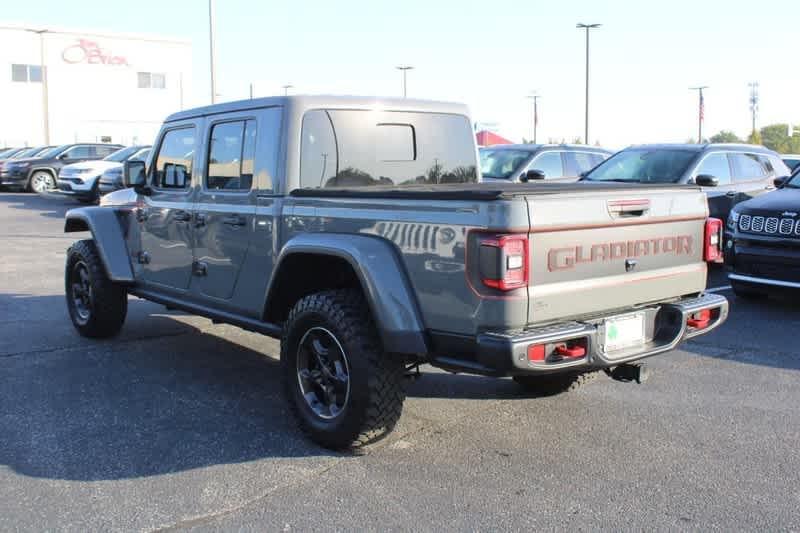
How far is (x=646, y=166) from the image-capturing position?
10.6m

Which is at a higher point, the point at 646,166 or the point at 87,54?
the point at 87,54

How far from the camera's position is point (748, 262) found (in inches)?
326

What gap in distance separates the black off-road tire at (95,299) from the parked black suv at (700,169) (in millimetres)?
6272

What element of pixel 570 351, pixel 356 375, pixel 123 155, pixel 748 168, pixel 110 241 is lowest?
pixel 356 375

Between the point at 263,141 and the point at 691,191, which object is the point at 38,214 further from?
the point at 691,191

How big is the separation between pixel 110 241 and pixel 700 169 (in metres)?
7.13

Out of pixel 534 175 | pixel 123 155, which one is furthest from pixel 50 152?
pixel 534 175

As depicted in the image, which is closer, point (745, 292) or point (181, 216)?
point (181, 216)

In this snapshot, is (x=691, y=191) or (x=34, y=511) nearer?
(x=34, y=511)

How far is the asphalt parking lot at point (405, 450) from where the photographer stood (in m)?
3.68

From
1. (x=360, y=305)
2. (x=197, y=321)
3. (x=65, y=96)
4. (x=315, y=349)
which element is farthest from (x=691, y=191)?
(x=65, y=96)

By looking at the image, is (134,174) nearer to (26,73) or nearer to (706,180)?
(706,180)

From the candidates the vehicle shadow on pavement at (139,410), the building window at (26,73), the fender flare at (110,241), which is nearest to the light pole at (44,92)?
the building window at (26,73)

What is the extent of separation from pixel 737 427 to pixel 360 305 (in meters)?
2.34
